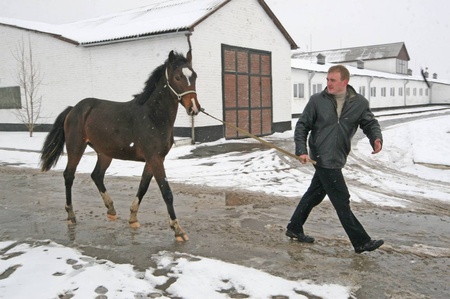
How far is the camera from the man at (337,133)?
418 cm

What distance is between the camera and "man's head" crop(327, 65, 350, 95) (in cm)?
411

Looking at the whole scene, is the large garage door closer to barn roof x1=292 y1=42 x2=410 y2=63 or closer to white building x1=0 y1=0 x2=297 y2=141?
white building x1=0 y1=0 x2=297 y2=141

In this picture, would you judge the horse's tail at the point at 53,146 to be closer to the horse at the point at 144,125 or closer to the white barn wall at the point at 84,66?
the horse at the point at 144,125

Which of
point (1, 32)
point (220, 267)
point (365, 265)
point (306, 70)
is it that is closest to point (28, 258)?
point (220, 267)

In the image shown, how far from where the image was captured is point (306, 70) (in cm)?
3009

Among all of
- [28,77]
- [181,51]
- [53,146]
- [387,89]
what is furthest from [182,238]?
[387,89]

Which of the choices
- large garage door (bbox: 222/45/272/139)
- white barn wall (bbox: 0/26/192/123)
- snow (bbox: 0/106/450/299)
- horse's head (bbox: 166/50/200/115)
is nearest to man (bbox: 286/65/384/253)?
snow (bbox: 0/106/450/299)

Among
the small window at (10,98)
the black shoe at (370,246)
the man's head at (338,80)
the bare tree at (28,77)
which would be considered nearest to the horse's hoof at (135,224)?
the black shoe at (370,246)

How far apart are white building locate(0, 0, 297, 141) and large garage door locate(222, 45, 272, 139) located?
44 mm

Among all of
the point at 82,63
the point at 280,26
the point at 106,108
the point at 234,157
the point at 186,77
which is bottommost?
the point at 234,157

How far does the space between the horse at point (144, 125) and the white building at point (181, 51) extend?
10.1 meters

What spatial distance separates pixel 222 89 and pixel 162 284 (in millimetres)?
14035

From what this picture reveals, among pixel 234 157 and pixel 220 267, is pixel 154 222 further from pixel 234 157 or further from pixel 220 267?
pixel 234 157

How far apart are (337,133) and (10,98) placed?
23.4 metres
